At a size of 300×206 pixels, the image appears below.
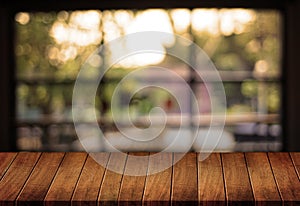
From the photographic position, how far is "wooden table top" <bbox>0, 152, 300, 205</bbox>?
167 cm

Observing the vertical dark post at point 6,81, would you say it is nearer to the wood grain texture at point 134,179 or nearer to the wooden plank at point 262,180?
the wood grain texture at point 134,179

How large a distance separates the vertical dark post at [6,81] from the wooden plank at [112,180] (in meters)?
2.63

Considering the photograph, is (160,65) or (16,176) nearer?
(16,176)

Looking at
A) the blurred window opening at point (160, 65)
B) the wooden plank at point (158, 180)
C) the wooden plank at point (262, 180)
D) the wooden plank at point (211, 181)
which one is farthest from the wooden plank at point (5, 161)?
the blurred window opening at point (160, 65)

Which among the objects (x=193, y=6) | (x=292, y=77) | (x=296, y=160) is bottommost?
(x=292, y=77)

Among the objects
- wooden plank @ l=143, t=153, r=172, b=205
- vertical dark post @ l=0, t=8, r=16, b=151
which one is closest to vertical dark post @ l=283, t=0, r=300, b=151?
vertical dark post @ l=0, t=8, r=16, b=151

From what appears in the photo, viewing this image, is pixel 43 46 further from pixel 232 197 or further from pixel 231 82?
pixel 232 197

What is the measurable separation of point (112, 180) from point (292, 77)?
9.34 ft

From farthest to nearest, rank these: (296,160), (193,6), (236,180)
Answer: (193,6) → (296,160) → (236,180)

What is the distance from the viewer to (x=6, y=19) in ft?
14.4

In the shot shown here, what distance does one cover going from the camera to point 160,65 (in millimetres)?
4453

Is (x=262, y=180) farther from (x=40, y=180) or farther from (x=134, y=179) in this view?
(x=40, y=180)

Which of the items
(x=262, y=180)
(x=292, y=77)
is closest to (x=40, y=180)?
(x=262, y=180)

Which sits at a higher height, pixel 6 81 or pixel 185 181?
pixel 185 181
